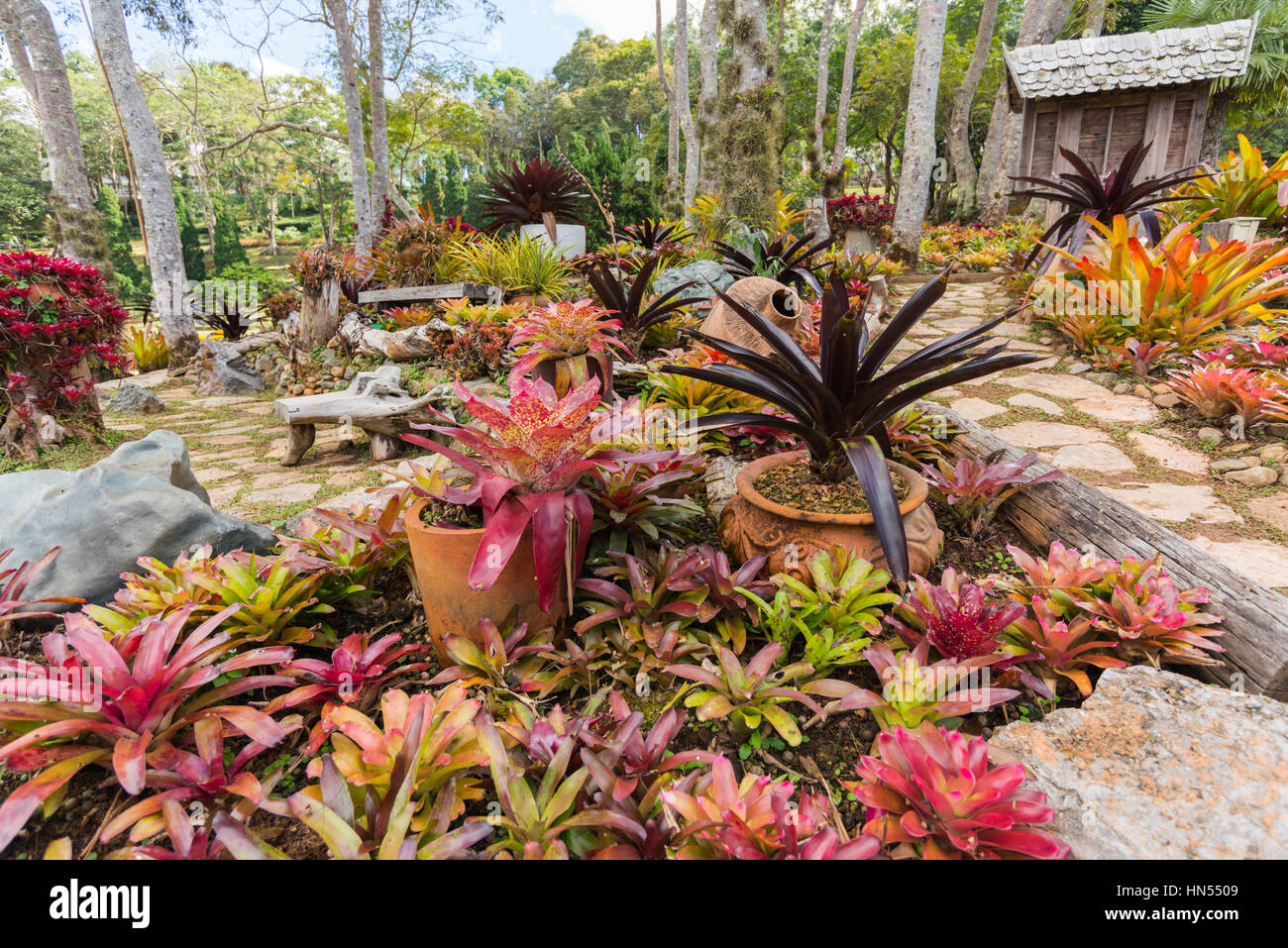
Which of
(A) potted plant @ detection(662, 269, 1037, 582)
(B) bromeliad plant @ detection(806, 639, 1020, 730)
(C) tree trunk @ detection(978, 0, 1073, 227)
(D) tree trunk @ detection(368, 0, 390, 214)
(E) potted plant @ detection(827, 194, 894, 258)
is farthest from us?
(C) tree trunk @ detection(978, 0, 1073, 227)

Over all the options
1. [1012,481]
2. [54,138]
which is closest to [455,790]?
[1012,481]

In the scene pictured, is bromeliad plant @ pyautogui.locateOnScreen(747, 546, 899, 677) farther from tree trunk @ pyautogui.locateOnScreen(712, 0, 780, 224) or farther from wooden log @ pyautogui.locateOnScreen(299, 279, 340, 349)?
wooden log @ pyautogui.locateOnScreen(299, 279, 340, 349)

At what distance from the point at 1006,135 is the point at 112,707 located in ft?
46.3

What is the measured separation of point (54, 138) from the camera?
6.84 metres

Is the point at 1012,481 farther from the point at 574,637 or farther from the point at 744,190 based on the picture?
the point at 744,190

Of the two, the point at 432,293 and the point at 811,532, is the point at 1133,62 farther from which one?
the point at 811,532

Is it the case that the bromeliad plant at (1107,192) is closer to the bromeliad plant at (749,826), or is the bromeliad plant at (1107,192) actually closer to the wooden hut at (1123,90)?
the wooden hut at (1123,90)

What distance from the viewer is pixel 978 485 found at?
187 cm

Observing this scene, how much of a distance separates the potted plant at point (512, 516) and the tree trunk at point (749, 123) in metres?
5.29

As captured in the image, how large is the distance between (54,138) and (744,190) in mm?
7756

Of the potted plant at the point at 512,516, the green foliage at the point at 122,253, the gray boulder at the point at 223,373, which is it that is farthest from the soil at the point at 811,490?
the green foliage at the point at 122,253

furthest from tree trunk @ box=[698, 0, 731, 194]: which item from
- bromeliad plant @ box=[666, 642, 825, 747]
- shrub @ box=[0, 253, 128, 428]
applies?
bromeliad plant @ box=[666, 642, 825, 747]

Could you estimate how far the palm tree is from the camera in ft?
37.2

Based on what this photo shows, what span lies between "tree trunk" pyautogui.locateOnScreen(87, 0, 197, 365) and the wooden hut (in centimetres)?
909
